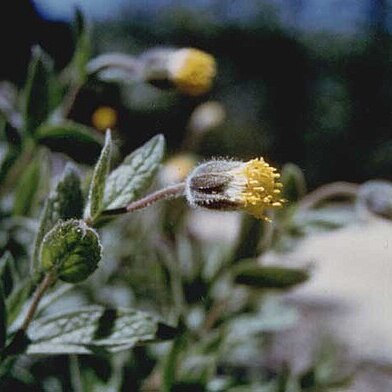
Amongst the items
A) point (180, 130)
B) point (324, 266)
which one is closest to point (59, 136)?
point (324, 266)

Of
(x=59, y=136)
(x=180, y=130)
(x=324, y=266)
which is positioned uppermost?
(x=59, y=136)

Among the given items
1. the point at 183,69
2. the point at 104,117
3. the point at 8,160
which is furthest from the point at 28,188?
the point at 183,69

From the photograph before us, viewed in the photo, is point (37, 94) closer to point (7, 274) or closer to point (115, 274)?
point (7, 274)

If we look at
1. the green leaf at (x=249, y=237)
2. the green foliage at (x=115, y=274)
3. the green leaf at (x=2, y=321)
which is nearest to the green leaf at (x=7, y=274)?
the green foliage at (x=115, y=274)

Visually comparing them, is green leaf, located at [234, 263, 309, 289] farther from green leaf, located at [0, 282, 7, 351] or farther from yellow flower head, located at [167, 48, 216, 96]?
green leaf, located at [0, 282, 7, 351]

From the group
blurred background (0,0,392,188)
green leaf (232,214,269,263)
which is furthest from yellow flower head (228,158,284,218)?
blurred background (0,0,392,188)

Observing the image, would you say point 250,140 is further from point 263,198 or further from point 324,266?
point 263,198
